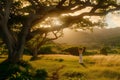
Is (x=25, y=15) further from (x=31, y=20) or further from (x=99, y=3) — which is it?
(x=99, y=3)

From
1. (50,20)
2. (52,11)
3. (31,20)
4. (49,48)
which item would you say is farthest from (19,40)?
(49,48)

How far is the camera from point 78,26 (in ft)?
147

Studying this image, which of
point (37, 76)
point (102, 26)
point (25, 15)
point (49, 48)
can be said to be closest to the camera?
point (37, 76)

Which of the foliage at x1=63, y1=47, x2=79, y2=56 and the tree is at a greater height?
→ the tree

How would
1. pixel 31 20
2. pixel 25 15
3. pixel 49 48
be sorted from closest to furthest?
pixel 31 20, pixel 25 15, pixel 49 48

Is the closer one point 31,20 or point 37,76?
point 37,76

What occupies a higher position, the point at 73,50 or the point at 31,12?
the point at 31,12

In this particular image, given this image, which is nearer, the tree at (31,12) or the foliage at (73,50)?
the tree at (31,12)

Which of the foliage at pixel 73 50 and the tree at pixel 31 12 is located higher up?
the tree at pixel 31 12

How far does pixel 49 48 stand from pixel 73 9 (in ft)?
172

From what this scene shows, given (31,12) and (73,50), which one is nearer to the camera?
(31,12)

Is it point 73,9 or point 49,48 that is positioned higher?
point 73,9

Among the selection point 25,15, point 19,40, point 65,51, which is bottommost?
point 65,51

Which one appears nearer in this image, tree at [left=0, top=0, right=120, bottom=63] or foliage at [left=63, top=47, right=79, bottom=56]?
tree at [left=0, top=0, right=120, bottom=63]
